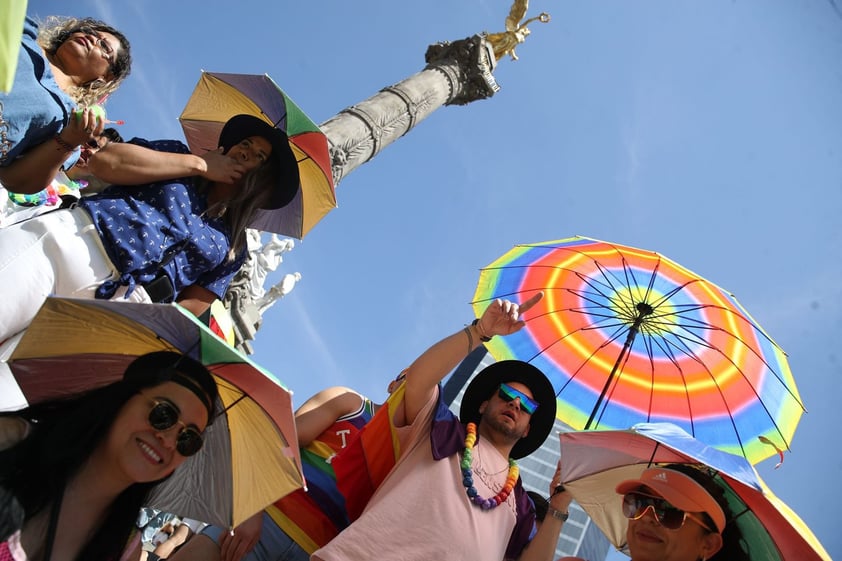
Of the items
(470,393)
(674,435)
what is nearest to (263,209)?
(470,393)

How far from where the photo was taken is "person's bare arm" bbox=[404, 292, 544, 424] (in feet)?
9.55

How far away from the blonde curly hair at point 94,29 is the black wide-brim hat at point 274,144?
1.99 feet

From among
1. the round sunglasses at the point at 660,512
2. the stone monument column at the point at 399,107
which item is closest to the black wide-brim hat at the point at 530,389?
the round sunglasses at the point at 660,512

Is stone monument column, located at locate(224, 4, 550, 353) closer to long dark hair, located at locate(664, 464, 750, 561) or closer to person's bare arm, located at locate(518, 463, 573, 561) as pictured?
person's bare arm, located at locate(518, 463, 573, 561)

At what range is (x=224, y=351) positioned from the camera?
6.79 ft

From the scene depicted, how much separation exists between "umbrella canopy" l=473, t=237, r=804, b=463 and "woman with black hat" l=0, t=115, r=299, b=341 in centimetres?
195

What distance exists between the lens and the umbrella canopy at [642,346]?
159 inches

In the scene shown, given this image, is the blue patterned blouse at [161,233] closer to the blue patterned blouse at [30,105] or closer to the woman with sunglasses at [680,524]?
the blue patterned blouse at [30,105]

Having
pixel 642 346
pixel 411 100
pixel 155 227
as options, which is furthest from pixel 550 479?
pixel 155 227

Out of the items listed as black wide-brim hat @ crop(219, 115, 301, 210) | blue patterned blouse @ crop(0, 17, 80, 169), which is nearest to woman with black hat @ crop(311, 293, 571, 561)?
black wide-brim hat @ crop(219, 115, 301, 210)

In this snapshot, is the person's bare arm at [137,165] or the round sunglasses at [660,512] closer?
the round sunglasses at [660,512]

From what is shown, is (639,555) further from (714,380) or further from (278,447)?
(714,380)

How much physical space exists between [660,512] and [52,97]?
3.22m

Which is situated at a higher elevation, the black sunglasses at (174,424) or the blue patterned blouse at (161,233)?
the blue patterned blouse at (161,233)
